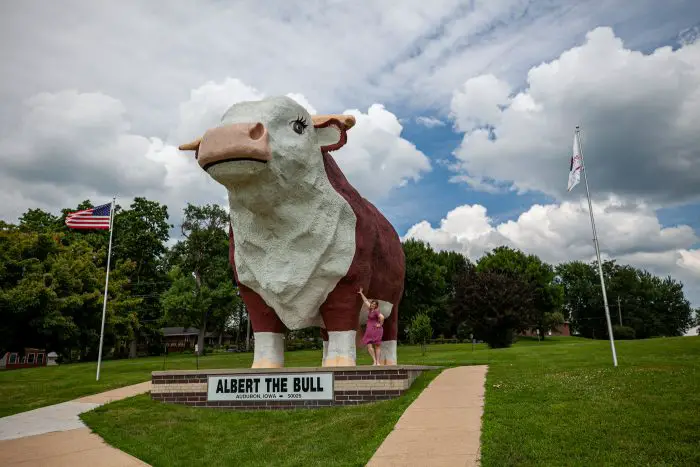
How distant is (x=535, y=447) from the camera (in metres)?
4.21

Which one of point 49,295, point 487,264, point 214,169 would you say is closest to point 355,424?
point 214,169

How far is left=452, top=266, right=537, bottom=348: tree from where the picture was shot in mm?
23797

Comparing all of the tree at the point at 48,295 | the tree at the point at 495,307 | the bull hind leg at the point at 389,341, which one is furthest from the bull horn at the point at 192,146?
the tree at the point at 495,307

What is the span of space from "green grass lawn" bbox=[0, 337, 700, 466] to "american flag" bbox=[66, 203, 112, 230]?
6720mm

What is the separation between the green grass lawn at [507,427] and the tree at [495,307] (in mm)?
16279

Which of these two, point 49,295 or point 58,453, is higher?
point 49,295

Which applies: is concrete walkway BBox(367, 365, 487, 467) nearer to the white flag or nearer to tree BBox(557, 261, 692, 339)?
the white flag

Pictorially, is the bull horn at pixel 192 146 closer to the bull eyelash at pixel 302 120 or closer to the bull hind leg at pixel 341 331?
the bull eyelash at pixel 302 120

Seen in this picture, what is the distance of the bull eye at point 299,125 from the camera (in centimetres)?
646

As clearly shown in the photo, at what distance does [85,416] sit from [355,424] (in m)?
4.21

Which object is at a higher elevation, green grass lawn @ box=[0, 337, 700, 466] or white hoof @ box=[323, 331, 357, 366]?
white hoof @ box=[323, 331, 357, 366]

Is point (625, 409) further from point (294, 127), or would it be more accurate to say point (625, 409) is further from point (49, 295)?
point (49, 295)

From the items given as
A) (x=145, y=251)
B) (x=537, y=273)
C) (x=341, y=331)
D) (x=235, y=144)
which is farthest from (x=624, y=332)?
(x=235, y=144)

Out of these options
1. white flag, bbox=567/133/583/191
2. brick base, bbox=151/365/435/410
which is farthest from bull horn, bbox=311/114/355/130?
white flag, bbox=567/133/583/191
